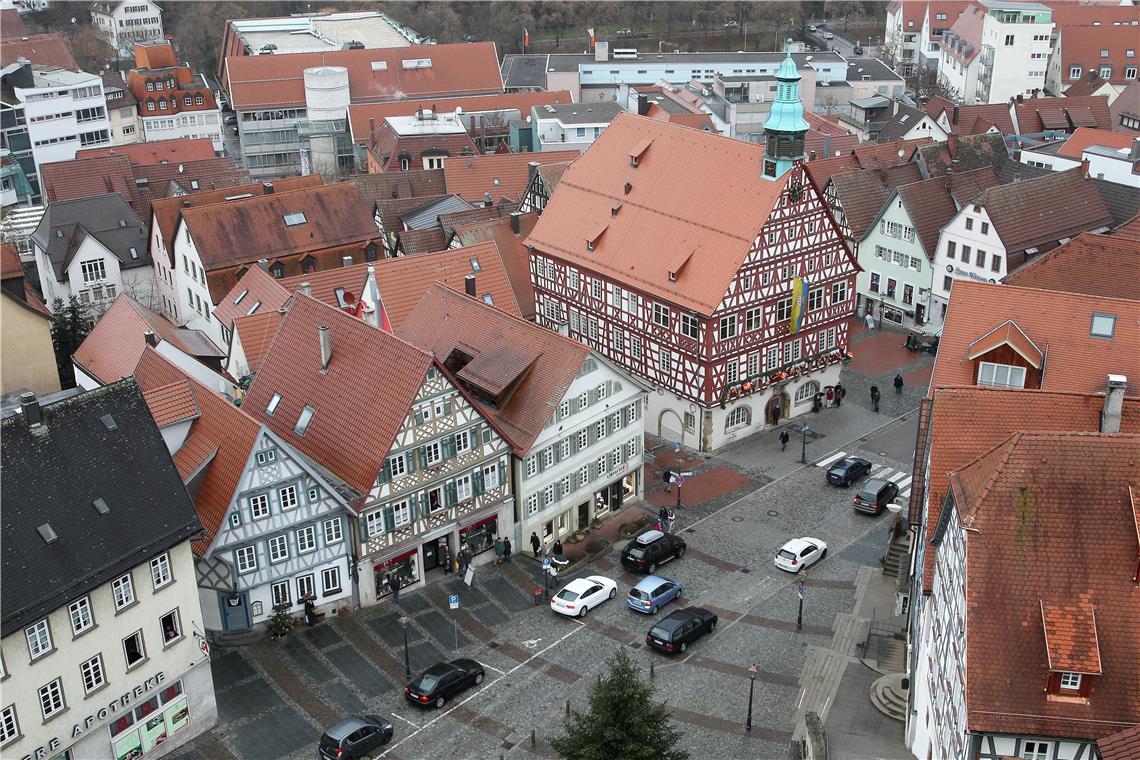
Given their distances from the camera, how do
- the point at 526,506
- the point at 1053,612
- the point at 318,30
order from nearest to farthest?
the point at 1053,612 → the point at 526,506 → the point at 318,30

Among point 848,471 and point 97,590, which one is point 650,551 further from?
point 97,590

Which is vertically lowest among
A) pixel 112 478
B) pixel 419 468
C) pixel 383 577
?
pixel 383 577

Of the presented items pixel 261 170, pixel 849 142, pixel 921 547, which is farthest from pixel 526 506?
pixel 261 170

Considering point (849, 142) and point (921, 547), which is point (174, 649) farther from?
point (849, 142)

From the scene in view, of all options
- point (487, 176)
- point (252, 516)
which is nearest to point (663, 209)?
point (487, 176)

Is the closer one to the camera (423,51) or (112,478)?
(112,478)
